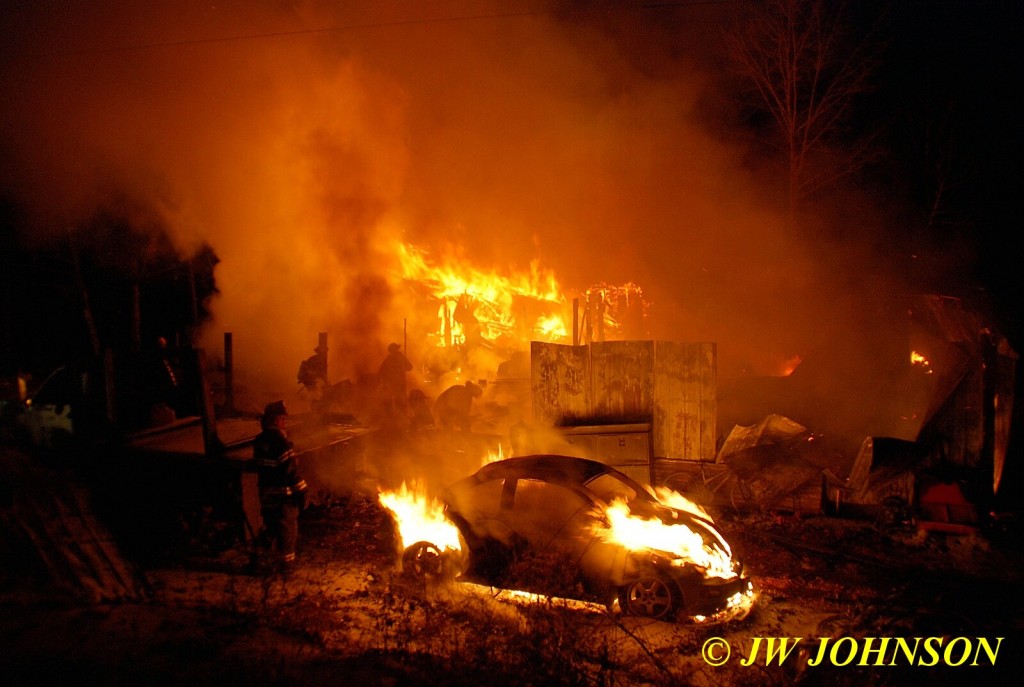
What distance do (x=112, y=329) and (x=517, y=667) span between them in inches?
717

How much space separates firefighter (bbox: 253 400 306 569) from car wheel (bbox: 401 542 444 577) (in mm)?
1459

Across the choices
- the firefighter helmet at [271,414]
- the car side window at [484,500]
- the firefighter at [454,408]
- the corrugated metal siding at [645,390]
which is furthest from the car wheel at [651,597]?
the firefighter at [454,408]

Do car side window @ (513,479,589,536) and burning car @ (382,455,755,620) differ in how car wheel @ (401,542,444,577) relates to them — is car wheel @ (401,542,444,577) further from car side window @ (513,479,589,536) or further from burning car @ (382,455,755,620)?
car side window @ (513,479,589,536)

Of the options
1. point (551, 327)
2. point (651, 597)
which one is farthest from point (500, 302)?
point (651, 597)

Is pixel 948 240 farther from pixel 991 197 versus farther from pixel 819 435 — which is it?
pixel 819 435

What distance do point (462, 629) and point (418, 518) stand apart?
183 centimetres

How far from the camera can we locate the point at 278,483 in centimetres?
673

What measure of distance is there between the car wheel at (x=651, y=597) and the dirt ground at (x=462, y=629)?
4.6 inches

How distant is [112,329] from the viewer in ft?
59.4

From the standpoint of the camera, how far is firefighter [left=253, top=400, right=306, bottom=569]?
6.71 m

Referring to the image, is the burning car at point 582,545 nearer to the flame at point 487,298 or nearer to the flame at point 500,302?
the flame at point 500,302

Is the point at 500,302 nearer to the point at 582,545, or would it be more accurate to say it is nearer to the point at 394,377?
the point at 394,377

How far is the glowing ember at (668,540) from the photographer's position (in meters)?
5.57

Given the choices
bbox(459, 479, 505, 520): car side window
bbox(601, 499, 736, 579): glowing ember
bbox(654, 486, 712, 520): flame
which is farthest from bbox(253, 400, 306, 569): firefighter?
bbox(654, 486, 712, 520): flame
